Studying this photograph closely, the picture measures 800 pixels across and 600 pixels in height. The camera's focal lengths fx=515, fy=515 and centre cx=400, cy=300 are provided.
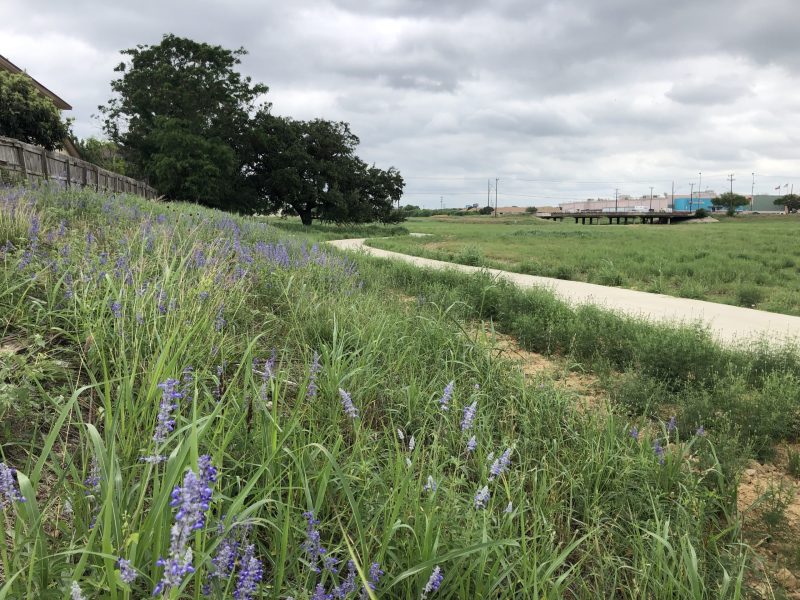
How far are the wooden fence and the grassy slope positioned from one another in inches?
349

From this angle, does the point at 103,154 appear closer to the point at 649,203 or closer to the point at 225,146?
the point at 225,146

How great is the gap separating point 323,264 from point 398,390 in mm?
3545

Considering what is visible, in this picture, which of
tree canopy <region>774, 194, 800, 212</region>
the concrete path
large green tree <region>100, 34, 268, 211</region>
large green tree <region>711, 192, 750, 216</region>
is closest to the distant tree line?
large green tree <region>100, 34, 268, 211</region>

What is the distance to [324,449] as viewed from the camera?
5.23ft

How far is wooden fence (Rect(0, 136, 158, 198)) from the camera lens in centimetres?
1150

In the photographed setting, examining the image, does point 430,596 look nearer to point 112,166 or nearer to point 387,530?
point 387,530

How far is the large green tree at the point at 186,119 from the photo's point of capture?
94.6 ft

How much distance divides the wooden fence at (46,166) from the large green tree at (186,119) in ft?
32.2

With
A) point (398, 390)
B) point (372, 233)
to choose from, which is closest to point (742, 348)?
point (398, 390)

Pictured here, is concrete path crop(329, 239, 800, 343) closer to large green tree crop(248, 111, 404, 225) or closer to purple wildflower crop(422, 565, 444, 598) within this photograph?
purple wildflower crop(422, 565, 444, 598)

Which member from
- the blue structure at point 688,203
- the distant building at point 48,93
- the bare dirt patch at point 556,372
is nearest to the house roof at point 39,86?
the distant building at point 48,93

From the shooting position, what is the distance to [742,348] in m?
4.89

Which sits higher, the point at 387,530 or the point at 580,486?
the point at 387,530

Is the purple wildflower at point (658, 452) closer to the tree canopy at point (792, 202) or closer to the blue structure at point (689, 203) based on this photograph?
the tree canopy at point (792, 202)
